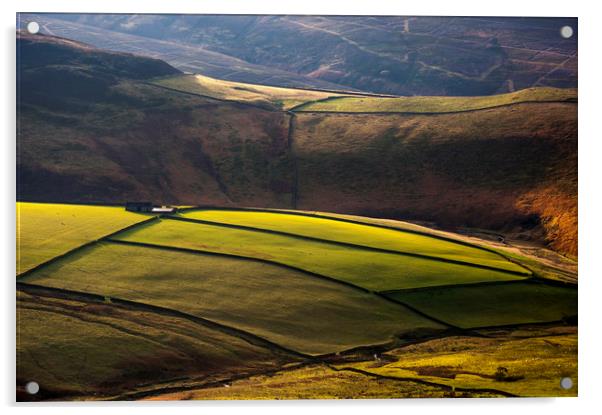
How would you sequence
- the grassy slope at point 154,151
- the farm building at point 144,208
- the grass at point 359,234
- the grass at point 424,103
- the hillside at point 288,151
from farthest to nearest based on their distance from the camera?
the grass at point 424,103
the grassy slope at point 154,151
the hillside at point 288,151
the farm building at point 144,208
the grass at point 359,234

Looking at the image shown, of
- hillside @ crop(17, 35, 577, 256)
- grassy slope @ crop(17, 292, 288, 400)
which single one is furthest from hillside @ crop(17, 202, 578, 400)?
hillside @ crop(17, 35, 577, 256)

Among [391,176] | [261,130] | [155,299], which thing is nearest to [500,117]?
[391,176]

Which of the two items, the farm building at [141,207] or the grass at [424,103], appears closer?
the farm building at [141,207]

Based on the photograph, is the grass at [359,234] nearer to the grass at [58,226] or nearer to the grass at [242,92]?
the grass at [58,226]

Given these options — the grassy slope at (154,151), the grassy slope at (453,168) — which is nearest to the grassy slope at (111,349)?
the grassy slope at (154,151)

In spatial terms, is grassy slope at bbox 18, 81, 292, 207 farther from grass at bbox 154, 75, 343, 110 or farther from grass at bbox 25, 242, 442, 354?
grass at bbox 25, 242, 442, 354

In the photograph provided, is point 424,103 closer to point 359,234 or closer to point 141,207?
point 359,234
